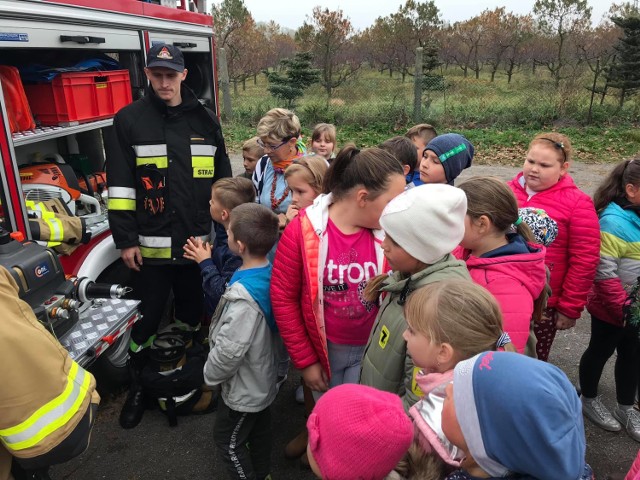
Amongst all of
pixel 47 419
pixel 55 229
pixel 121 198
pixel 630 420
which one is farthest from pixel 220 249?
pixel 630 420

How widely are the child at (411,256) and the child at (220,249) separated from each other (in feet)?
3.49

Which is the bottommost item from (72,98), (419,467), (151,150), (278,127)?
(419,467)

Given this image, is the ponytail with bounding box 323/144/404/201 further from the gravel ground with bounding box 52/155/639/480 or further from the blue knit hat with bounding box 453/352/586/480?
the gravel ground with bounding box 52/155/639/480

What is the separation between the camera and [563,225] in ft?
8.91

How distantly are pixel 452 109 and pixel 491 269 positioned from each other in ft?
45.1

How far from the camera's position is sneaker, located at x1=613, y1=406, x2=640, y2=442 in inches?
118

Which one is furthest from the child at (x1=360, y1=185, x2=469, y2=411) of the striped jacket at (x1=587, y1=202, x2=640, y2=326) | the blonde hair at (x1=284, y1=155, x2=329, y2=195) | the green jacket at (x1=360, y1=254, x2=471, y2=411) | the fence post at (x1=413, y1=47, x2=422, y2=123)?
the fence post at (x1=413, y1=47, x2=422, y2=123)

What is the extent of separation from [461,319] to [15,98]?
2.88m

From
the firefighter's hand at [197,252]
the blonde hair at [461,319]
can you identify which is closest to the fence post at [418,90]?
the firefighter's hand at [197,252]

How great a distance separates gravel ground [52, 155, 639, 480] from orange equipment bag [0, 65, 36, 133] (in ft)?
6.34

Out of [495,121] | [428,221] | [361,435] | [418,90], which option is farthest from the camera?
[495,121]

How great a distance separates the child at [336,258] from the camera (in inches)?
81.9

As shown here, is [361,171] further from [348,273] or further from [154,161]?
[154,161]

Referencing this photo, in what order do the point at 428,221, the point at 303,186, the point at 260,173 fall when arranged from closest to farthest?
the point at 428,221
the point at 303,186
the point at 260,173
